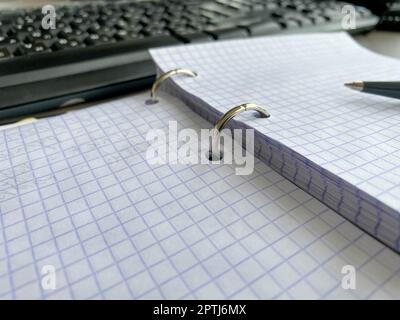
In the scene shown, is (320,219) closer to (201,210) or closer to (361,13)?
(201,210)

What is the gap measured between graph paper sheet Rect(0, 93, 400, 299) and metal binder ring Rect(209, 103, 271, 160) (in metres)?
0.02

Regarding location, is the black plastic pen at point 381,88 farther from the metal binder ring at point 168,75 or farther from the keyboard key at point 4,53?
the keyboard key at point 4,53

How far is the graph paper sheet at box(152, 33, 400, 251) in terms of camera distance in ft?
0.74

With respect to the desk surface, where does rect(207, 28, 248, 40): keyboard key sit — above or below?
above

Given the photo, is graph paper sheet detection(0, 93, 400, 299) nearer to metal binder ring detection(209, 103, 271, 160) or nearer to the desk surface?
metal binder ring detection(209, 103, 271, 160)

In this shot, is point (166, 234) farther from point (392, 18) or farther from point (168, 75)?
point (392, 18)

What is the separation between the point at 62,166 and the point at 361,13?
0.64 meters

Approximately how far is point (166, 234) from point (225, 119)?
113 millimetres

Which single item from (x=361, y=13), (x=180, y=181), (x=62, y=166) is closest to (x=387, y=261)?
(x=180, y=181)

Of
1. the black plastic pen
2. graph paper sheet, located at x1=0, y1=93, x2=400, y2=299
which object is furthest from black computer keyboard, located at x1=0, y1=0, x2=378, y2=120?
the black plastic pen

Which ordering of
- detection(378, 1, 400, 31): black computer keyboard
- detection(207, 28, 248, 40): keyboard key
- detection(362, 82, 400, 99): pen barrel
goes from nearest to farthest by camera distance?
1. detection(362, 82, 400, 99): pen barrel
2. detection(207, 28, 248, 40): keyboard key
3. detection(378, 1, 400, 31): black computer keyboard

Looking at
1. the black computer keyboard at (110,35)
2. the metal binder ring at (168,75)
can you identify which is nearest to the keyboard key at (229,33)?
the black computer keyboard at (110,35)

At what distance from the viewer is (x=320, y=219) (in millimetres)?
238

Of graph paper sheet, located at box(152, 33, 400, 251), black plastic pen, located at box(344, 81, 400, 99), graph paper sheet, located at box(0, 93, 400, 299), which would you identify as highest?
black plastic pen, located at box(344, 81, 400, 99)
